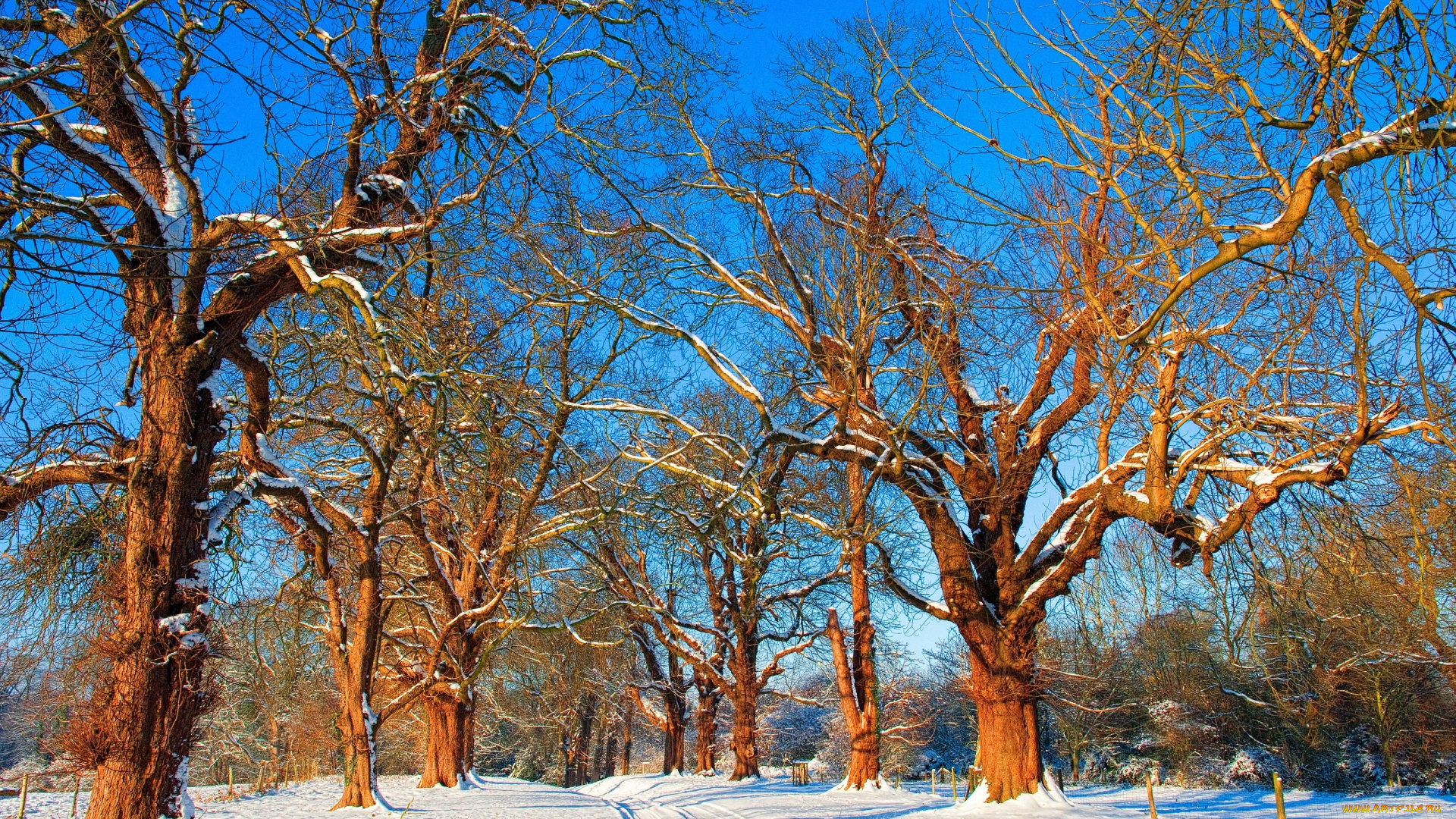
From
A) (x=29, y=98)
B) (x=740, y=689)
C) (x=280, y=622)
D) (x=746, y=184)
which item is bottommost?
(x=740, y=689)

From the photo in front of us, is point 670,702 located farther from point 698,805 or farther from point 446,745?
point 698,805

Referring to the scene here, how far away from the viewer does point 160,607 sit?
535 centimetres

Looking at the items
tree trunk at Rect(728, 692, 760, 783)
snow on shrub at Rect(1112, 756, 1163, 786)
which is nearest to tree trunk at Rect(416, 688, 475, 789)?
tree trunk at Rect(728, 692, 760, 783)

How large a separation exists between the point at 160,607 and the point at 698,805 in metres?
11.4

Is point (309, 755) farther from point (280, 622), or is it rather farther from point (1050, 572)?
point (1050, 572)

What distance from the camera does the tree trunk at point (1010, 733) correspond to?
10.5m

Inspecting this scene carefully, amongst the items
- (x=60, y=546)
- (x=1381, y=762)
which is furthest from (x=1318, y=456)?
(x=1381, y=762)

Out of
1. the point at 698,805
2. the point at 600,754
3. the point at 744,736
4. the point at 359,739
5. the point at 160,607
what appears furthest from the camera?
the point at 600,754

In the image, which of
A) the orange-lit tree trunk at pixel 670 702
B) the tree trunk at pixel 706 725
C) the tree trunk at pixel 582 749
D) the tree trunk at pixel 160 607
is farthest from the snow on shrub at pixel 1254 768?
the tree trunk at pixel 160 607

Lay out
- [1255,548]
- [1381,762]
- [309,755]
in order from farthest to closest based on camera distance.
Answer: [309,755], [1381,762], [1255,548]

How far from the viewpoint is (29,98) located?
4113 millimetres

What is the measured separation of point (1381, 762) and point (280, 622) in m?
27.5

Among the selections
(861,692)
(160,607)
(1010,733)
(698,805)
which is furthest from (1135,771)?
(160,607)

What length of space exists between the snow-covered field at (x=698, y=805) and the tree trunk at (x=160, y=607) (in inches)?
131
